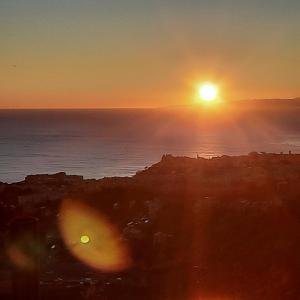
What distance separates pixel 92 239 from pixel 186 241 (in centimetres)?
383

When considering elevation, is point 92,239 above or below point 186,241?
above

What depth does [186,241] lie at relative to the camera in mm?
20281

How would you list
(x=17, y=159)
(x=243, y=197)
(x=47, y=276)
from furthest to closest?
(x=17, y=159) < (x=243, y=197) < (x=47, y=276)

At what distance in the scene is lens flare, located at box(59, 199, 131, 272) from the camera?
19.4 m

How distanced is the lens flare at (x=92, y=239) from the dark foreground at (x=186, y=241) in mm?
327

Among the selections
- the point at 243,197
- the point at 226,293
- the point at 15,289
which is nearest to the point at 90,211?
Answer: the point at 243,197

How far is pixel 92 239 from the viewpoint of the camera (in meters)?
21.5

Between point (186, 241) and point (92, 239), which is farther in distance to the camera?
point (92, 239)

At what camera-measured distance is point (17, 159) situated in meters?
125

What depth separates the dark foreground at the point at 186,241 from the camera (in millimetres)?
16359

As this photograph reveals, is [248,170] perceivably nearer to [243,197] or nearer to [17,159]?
[243,197]

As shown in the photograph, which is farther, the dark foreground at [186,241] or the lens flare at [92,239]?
the lens flare at [92,239]

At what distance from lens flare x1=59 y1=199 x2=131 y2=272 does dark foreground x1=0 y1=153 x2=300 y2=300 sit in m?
0.33

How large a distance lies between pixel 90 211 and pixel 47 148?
5100 inches
